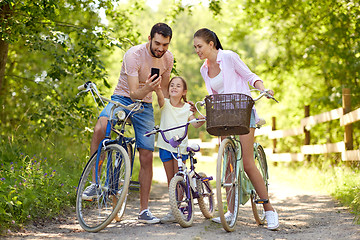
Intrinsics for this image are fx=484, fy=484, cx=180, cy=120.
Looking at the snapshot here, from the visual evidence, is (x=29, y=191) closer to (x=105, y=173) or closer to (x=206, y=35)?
(x=105, y=173)

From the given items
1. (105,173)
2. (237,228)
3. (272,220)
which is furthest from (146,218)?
(272,220)

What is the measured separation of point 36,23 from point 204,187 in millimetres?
3743

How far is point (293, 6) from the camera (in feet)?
42.8

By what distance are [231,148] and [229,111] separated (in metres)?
0.50

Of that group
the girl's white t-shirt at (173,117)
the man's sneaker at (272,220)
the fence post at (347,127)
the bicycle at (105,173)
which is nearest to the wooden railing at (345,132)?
the fence post at (347,127)

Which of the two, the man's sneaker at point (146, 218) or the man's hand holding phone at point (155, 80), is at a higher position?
the man's hand holding phone at point (155, 80)

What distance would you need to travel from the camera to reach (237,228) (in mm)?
4691

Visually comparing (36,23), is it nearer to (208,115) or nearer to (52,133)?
(52,133)

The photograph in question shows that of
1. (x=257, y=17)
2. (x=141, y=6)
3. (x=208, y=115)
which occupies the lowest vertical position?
(x=208, y=115)

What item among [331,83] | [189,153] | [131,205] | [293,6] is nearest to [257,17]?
[293,6]

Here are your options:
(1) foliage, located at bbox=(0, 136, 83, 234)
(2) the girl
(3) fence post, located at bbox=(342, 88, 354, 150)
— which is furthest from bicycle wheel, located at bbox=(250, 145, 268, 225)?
(3) fence post, located at bbox=(342, 88, 354, 150)

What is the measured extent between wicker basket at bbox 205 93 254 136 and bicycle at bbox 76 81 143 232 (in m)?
0.80

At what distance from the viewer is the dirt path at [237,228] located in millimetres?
4184

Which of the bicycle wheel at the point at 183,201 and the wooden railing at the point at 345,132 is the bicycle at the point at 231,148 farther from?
the wooden railing at the point at 345,132
